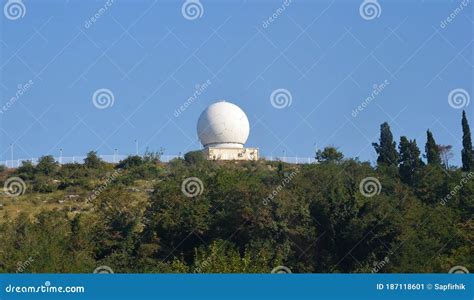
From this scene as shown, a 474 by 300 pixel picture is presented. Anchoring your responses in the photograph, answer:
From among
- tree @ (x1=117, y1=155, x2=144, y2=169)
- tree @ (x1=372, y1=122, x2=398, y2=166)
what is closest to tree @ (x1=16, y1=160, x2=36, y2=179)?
tree @ (x1=117, y1=155, x2=144, y2=169)

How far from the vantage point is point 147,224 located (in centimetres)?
3003

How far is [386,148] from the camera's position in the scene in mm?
45562

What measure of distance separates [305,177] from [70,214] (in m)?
9.57

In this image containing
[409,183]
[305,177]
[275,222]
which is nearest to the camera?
[275,222]

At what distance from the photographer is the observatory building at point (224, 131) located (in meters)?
49.8

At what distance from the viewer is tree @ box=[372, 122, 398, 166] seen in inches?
1772
